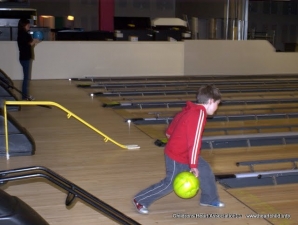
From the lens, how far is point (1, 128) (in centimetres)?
634

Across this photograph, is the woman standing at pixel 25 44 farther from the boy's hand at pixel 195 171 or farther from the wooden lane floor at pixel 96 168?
the boy's hand at pixel 195 171

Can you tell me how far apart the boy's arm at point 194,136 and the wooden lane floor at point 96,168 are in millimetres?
569

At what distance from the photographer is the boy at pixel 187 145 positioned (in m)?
4.18

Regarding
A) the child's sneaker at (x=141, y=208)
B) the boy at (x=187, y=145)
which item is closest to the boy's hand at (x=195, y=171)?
the boy at (x=187, y=145)

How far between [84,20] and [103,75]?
9646 millimetres

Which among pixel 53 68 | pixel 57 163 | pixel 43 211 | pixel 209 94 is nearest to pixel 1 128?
pixel 57 163

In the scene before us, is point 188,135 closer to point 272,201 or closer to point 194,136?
point 194,136

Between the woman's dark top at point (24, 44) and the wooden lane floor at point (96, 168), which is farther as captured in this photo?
the woman's dark top at point (24, 44)

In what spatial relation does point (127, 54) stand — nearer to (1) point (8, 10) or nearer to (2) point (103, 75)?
(2) point (103, 75)

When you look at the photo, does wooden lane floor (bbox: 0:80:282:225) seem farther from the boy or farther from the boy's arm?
the boy's arm

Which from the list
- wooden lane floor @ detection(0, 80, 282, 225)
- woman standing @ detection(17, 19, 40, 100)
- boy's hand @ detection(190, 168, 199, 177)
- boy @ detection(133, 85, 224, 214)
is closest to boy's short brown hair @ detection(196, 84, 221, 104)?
boy @ detection(133, 85, 224, 214)

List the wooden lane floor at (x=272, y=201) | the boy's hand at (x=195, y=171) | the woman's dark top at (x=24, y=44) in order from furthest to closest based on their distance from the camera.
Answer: the woman's dark top at (x=24, y=44), the wooden lane floor at (x=272, y=201), the boy's hand at (x=195, y=171)

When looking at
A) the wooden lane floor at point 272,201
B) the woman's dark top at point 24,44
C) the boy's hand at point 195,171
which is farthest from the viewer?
the woman's dark top at point 24,44

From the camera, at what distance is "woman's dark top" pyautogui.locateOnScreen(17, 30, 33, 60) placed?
9.77 m
